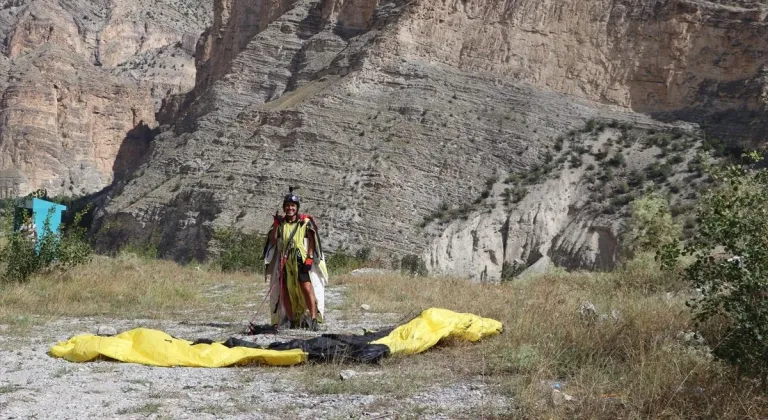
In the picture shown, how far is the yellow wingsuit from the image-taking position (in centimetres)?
644

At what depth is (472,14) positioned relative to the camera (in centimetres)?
4397

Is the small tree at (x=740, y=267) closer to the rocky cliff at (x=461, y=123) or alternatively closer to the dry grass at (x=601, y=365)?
the dry grass at (x=601, y=365)

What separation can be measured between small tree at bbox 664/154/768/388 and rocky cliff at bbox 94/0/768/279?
25.6 m

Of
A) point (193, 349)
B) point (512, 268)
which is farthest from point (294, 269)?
point (512, 268)

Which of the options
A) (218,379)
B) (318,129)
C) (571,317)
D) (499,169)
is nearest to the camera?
(218,379)

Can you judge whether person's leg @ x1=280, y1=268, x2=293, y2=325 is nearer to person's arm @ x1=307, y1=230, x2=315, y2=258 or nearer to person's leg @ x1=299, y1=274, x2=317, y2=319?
person's leg @ x1=299, y1=274, x2=317, y2=319

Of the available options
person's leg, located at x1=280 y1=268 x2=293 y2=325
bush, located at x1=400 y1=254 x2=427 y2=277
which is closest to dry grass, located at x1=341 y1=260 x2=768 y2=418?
person's leg, located at x1=280 y1=268 x2=293 y2=325

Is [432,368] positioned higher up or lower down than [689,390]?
lower down

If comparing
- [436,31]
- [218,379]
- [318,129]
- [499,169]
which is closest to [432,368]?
[218,379]

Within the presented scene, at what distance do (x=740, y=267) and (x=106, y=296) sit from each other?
29.4 feet

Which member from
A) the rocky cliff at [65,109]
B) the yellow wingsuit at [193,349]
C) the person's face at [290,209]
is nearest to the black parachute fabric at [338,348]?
the yellow wingsuit at [193,349]

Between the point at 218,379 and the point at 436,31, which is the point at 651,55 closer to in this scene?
the point at 436,31

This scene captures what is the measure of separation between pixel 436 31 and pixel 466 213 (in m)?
13.5

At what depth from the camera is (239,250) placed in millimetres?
26547
